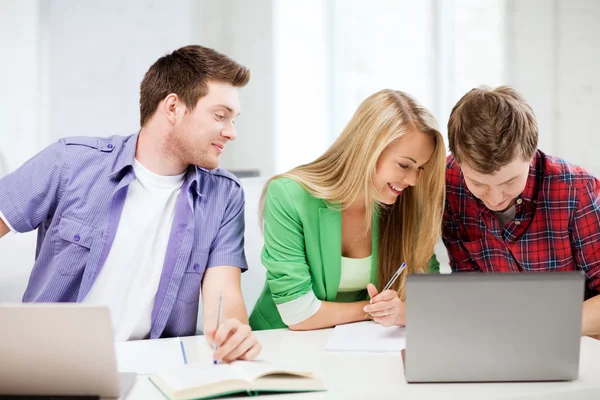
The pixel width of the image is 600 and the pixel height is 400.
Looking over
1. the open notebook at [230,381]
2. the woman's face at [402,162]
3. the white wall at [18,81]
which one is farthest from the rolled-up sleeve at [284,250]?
the white wall at [18,81]

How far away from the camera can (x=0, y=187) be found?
60.5 inches

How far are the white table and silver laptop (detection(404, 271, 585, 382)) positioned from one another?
2cm

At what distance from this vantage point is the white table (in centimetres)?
104

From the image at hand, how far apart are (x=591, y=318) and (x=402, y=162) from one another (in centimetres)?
53

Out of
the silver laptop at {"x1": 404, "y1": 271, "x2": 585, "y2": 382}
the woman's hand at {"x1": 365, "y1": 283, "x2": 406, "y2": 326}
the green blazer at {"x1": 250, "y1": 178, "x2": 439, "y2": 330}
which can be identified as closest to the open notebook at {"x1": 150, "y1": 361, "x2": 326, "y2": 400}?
the silver laptop at {"x1": 404, "y1": 271, "x2": 585, "y2": 382}

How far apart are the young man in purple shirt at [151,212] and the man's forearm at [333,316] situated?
6.0 inches

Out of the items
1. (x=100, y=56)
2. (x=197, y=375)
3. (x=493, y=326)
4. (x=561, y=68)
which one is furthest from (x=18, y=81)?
(x=493, y=326)

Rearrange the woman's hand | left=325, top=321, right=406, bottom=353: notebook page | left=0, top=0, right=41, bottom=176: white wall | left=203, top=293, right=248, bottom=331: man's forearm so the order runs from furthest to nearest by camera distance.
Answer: left=0, top=0, right=41, bottom=176: white wall, left=203, top=293, right=248, bottom=331: man's forearm, the woman's hand, left=325, top=321, right=406, bottom=353: notebook page

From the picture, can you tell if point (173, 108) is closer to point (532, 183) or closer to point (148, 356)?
point (148, 356)

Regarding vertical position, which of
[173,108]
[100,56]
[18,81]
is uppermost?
[100,56]

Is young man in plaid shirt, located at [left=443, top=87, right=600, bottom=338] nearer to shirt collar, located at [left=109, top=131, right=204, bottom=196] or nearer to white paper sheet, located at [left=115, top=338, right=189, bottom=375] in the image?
shirt collar, located at [left=109, top=131, right=204, bottom=196]

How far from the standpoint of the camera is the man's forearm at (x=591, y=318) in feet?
4.82

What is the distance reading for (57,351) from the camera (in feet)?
3.17

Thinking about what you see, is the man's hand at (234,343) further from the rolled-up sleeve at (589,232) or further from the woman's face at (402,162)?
the rolled-up sleeve at (589,232)
